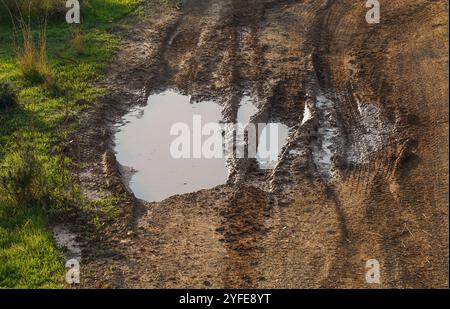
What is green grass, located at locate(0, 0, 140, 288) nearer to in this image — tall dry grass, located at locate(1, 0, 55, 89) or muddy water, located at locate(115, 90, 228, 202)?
tall dry grass, located at locate(1, 0, 55, 89)

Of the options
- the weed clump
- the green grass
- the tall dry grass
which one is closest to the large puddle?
the green grass

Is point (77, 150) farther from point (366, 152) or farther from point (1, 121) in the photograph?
point (366, 152)

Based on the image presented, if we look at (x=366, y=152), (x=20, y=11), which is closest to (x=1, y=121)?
(x=20, y=11)

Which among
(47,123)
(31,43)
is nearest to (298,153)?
(47,123)

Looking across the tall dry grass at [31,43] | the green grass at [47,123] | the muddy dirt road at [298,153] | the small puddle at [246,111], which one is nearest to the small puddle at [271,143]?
the muddy dirt road at [298,153]

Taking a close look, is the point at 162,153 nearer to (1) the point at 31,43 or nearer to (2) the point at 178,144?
(2) the point at 178,144

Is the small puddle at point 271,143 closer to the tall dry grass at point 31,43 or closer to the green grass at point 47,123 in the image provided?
the green grass at point 47,123

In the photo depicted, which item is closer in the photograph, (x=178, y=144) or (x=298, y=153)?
(x=298, y=153)
